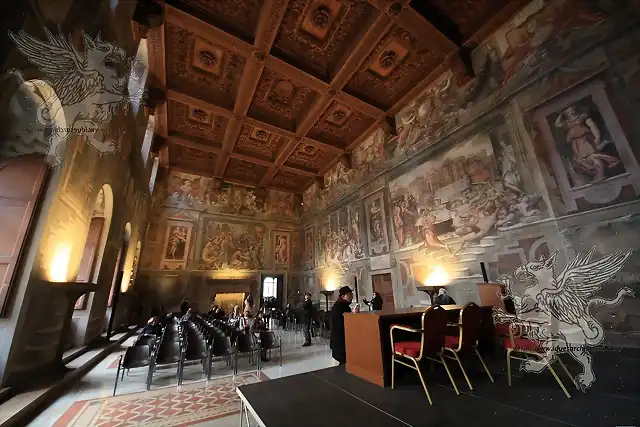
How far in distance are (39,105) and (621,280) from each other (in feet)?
30.0

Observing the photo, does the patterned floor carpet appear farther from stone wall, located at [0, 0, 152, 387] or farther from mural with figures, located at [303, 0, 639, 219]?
mural with figures, located at [303, 0, 639, 219]

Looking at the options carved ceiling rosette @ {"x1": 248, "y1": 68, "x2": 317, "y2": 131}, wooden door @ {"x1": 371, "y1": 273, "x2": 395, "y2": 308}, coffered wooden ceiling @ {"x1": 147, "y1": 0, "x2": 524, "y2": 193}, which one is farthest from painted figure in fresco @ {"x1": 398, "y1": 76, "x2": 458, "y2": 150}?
wooden door @ {"x1": 371, "y1": 273, "x2": 395, "y2": 308}

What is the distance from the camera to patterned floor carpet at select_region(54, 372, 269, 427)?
3.02 metres

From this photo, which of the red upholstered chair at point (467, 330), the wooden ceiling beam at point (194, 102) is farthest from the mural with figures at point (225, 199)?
the red upholstered chair at point (467, 330)

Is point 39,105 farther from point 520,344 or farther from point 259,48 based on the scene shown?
point 520,344

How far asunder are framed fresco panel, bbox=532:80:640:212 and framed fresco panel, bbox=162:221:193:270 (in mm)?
15652

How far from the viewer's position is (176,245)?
13.5 metres

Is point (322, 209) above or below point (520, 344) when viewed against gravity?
above

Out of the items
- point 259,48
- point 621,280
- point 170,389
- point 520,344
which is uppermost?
point 259,48

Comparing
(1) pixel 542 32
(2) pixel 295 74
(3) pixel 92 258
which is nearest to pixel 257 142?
(2) pixel 295 74

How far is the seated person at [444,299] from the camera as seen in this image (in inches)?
261

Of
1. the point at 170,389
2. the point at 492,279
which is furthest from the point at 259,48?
the point at 492,279

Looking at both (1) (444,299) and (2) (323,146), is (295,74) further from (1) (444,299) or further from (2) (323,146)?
(1) (444,299)

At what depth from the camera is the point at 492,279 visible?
6.05 m
